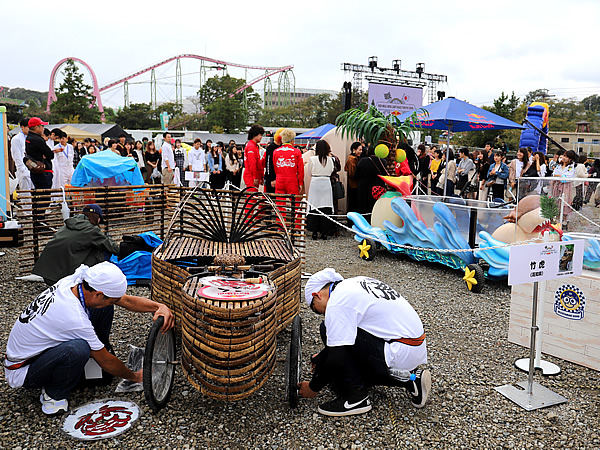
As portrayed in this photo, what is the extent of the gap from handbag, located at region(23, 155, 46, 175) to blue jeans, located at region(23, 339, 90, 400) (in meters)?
5.26

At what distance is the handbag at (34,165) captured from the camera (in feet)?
23.5

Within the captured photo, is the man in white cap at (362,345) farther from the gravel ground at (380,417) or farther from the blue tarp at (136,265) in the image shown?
the blue tarp at (136,265)

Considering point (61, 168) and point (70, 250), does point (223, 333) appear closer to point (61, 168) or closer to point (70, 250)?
point (70, 250)

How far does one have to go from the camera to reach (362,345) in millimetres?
2896

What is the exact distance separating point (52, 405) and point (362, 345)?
6.04ft

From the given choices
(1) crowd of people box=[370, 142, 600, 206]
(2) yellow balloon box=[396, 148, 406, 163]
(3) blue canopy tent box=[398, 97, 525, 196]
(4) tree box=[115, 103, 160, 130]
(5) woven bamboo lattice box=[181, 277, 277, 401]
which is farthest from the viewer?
(4) tree box=[115, 103, 160, 130]

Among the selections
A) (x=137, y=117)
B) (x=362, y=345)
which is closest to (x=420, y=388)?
(x=362, y=345)

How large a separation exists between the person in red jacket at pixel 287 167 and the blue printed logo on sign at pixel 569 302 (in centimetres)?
460

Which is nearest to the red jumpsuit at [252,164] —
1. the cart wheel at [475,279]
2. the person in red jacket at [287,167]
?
the person in red jacket at [287,167]

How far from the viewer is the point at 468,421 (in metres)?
2.91

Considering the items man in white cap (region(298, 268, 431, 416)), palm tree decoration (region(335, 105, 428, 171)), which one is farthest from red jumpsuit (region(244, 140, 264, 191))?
man in white cap (region(298, 268, 431, 416))

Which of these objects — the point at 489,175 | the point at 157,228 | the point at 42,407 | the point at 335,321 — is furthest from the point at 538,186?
the point at 489,175

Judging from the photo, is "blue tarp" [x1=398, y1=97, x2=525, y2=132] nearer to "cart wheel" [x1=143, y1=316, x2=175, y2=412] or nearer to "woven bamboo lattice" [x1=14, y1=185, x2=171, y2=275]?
"woven bamboo lattice" [x1=14, y1=185, x2=171, y2=275]

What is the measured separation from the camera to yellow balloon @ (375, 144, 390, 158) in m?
8.03
